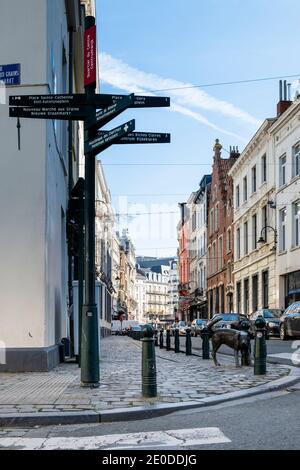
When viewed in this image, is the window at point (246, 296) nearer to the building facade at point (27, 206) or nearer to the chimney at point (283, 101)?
the chimney at point (283, 101)

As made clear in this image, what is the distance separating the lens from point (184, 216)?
3425 inches

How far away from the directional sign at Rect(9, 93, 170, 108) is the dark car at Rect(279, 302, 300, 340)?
15265 mm

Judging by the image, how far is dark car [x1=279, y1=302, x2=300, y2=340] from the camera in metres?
23.3

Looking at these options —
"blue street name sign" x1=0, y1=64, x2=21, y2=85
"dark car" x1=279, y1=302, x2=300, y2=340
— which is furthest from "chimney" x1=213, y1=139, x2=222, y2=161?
"blue street name sign" x1=0, y1=64, x2=21, y2=85

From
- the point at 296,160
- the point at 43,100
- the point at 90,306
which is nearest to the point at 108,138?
the point at 43,100

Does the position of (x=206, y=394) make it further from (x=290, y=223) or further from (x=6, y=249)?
(x=290, y=223)

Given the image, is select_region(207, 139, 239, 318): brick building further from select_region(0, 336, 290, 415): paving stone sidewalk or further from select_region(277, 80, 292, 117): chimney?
select_region(0, 336, 290, 415): paving stone sidewalk

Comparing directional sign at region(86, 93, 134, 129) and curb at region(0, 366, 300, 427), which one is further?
directional sign at region(86, 93, 134, 129)

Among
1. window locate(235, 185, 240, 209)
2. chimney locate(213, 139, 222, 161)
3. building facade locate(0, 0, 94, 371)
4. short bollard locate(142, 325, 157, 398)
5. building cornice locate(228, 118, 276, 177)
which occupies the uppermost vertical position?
chimney locate(213, 139, 222, 161)

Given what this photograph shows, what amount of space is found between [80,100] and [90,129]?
44cm

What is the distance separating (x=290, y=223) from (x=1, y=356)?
25686mm

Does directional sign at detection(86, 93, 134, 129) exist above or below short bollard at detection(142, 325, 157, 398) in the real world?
above

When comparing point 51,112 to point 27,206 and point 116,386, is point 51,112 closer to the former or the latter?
point 27,206
